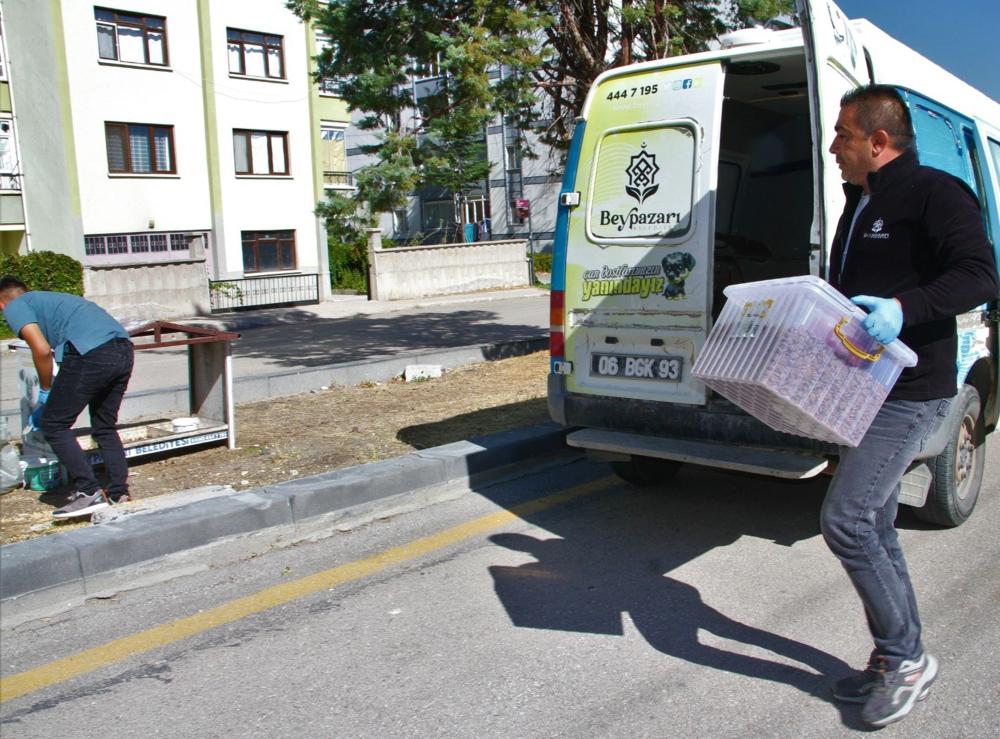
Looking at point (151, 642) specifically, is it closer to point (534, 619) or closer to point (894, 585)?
point (534, 619)

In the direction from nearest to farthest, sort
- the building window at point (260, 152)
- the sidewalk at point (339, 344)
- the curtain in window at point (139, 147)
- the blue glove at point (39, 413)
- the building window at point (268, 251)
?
the blue glove at point (39, 413), the sidewalk at point (339, 344), the curtain in window at point (139, 147), the building window at point (260, 152), the building window at point (268, 251)

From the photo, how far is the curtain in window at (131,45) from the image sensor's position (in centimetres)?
2602

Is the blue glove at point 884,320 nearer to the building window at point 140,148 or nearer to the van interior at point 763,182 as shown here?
the van interior at point 763,182

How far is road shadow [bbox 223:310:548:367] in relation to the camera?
13.9m

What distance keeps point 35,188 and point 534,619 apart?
24.5 metres

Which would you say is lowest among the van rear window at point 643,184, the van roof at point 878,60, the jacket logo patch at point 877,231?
the jacket logo patch at point 877,231

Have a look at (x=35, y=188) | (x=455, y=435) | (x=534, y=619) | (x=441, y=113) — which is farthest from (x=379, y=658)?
(x=35, y=188)

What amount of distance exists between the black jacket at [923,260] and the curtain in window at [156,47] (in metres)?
27.4

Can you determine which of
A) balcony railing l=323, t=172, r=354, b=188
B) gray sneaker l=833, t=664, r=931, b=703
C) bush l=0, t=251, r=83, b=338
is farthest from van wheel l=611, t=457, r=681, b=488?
balcony railing l=323, t=172, r=354, b=188

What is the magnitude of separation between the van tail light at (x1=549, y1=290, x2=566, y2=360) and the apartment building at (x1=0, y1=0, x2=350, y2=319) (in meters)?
17.8

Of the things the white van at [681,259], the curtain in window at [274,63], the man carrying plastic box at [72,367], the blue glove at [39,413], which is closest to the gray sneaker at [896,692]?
the white van at [681,259]

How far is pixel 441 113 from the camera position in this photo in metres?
9.95

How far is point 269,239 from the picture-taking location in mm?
30125

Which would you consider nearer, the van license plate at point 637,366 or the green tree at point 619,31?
the van license plate at point 637,366
